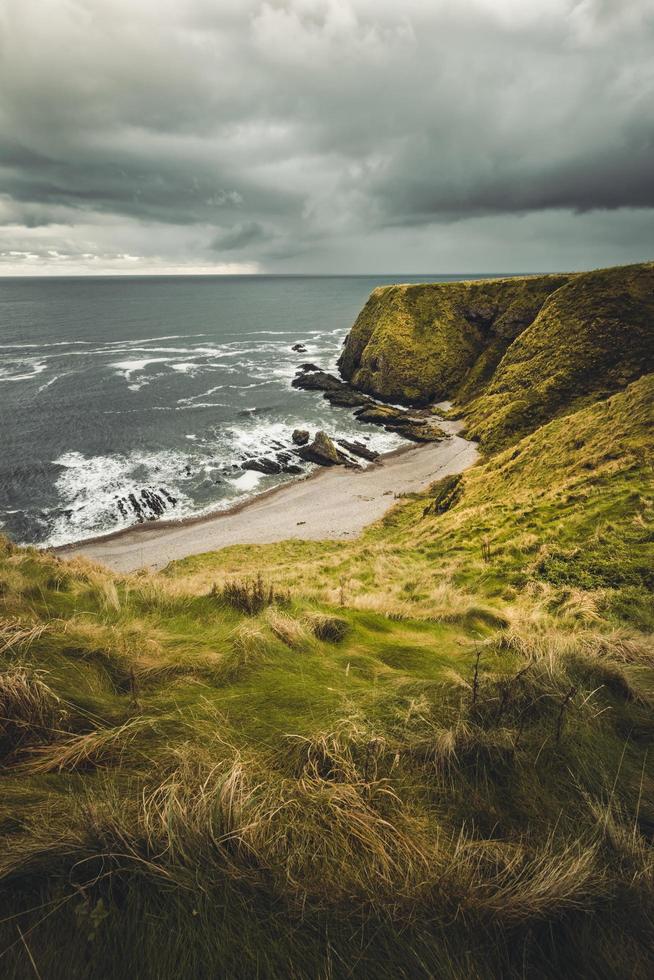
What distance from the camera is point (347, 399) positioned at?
204 feet

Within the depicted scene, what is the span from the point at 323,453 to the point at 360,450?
14.8ft

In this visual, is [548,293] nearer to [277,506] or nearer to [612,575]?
[277,506]

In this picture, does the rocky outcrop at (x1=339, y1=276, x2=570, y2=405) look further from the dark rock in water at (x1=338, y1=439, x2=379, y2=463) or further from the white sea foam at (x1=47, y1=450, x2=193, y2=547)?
the white sea foam at (x1=47, y1=450, x2=193, y2=547)

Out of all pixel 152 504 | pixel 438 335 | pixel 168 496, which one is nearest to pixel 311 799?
pixel 152 504

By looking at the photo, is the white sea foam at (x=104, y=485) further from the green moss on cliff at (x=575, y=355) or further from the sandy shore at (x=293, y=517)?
the green moss on cliff at (x=575, y=355)

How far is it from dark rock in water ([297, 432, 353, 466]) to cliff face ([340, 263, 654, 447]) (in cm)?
1682

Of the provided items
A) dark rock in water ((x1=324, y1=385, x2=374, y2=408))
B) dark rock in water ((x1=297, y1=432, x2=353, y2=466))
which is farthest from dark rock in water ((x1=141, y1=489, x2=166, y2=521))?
dark rock in water ((x1=324, y1=385, x2=374, y2=408))

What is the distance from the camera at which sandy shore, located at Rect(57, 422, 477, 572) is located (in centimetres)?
3022

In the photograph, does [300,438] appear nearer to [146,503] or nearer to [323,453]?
[323,453]

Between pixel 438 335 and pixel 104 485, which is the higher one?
pixel 438 335

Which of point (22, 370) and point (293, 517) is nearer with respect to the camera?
point (293, 517)

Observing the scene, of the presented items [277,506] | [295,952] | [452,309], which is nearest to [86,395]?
[277,506]

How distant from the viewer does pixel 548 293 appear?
6450cm

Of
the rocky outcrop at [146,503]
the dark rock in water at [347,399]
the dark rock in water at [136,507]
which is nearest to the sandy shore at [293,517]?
the dark rock in water at [136,507]
